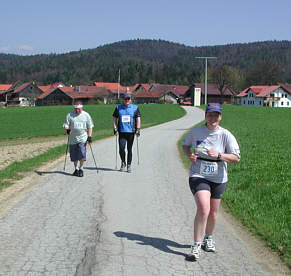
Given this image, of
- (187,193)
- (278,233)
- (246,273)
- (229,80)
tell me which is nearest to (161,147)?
(187,193)

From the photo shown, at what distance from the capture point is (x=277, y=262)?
5.34 meters

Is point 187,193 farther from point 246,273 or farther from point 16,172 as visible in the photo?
point 16,172

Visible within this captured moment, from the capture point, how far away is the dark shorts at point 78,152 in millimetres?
11367

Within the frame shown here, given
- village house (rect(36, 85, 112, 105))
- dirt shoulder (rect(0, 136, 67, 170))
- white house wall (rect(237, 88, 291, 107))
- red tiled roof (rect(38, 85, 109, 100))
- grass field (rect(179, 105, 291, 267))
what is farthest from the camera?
village house (rect(36, 85, 112, 105))

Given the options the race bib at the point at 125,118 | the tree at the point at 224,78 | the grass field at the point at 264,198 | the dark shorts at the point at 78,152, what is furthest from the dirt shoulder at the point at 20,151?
the tree at the point at 224,78

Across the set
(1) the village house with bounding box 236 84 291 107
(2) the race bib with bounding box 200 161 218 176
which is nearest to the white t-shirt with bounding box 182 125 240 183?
(2) the race bib with bounding box 200 161 218 176

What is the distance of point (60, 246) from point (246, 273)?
92.4 inches

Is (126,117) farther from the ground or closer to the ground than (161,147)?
farther from the ground

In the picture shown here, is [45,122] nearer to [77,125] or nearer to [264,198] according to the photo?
[77,125]

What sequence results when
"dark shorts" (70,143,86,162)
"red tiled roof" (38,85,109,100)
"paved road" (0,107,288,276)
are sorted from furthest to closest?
Answer: "red tiled roof" (38,85,109,100)
"dark shorts" (70,143,86,162)
"paved road" (0,107,288,276)

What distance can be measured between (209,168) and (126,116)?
6.56 metres

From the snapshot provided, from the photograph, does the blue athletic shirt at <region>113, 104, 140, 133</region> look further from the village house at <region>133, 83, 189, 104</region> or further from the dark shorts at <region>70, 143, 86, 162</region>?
the village house at <region>133, 83, 189, 104</region>

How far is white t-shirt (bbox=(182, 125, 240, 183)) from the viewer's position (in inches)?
215

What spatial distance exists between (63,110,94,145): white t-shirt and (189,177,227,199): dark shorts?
6.34 metres
